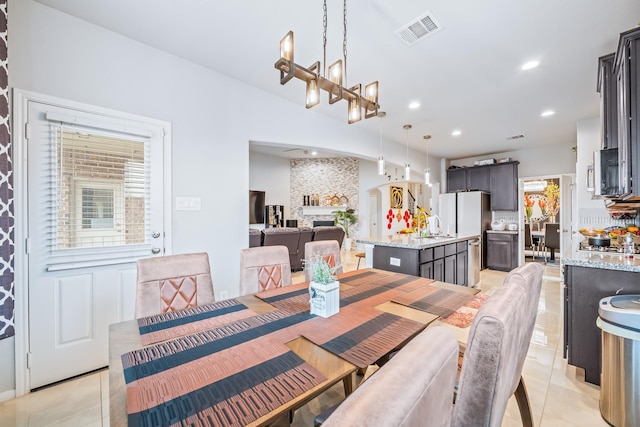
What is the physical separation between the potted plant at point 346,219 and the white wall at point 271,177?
1.66m

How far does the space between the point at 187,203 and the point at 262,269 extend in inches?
47.2

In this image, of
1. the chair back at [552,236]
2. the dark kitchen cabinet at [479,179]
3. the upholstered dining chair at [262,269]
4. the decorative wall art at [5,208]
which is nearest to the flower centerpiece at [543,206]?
the chair back at [552,236]

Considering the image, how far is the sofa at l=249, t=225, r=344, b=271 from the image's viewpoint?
5059 millimetres

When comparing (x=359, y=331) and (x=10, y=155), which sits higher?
(x=10, y=155)

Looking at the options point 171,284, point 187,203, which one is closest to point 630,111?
point 171,284

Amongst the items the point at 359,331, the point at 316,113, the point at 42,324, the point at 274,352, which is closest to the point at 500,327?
the point at 359,331

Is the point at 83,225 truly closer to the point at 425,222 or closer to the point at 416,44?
the point at 416,44

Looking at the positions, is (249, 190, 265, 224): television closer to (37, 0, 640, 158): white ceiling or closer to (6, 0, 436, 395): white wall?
(6, 0, 436, 395): white wall

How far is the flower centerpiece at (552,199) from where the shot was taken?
7.12m

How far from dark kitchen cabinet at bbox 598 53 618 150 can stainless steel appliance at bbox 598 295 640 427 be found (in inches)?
50.8

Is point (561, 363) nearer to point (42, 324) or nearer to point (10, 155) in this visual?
point (42, 324)

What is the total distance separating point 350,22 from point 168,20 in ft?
4.71

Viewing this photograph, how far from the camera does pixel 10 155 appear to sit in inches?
70.5

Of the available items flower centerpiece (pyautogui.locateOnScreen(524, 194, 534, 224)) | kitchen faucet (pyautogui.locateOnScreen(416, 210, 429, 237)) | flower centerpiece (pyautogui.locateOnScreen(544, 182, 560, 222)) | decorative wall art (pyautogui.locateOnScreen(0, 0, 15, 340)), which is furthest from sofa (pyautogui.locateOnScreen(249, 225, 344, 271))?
flower centerpiece (pyautogui.locateOnScreen(544, 182, 560, 222))
